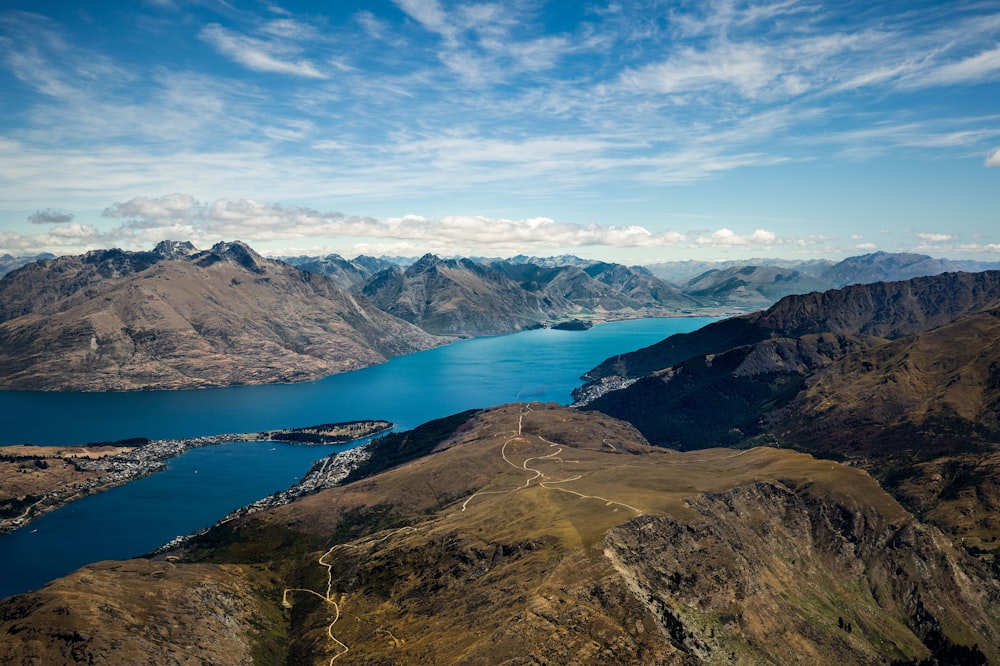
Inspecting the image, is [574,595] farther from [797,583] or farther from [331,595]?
[797,583]

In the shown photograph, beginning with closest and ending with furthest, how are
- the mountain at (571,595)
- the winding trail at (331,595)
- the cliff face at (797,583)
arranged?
the mountain at (571,595) < the cliff face at (797,583) < the winding trail at (331,595)

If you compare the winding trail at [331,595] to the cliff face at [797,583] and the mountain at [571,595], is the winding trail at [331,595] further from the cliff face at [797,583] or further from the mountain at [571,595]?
the cliff face at [797,583]

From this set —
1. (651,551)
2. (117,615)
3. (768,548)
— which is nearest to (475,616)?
(651,551)

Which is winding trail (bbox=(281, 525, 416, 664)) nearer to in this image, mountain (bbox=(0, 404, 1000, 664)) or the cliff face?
mountain (bbox=(0, 404, 1000, 664))

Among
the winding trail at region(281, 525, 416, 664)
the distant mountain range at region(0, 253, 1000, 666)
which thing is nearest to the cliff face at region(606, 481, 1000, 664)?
the distant mountain range at region(0, 253, 1000, 666)

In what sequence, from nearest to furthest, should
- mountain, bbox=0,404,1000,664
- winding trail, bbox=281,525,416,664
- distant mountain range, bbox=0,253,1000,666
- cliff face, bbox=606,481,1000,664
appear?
mountain, bbox=0,404,1000,664, distant mountain range, bbox=0,253,1000,666, cliff face, bbox=606,481,1000,664, winding trail, bbox=281,525,416,664

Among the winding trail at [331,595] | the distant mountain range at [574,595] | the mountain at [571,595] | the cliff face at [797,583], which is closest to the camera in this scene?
the mountain at [571,595]

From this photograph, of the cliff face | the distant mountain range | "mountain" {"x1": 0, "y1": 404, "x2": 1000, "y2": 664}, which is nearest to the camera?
"mountain" {"x1": 0, "y1": 404, "x2": 1000, "y2": 664}

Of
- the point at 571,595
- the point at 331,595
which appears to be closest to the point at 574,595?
the point at 571,595

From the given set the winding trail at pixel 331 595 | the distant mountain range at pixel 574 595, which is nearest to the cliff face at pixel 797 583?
the distant mountain range at pixel 574 595
